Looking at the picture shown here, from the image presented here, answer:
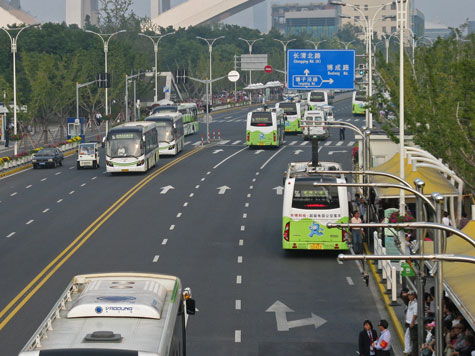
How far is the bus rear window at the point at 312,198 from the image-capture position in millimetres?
35375

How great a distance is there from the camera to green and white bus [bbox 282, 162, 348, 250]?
116 feet

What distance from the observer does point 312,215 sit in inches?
1388

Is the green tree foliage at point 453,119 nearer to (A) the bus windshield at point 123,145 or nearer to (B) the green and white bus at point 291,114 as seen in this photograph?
(A) the bus windshield at point 123,145

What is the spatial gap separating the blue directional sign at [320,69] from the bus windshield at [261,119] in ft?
35.3

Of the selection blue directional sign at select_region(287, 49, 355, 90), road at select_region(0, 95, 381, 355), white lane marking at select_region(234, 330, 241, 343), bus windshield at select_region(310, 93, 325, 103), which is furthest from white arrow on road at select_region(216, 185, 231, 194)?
bus windshield at select_region(310, 93, 325, 103)

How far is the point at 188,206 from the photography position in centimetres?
4938

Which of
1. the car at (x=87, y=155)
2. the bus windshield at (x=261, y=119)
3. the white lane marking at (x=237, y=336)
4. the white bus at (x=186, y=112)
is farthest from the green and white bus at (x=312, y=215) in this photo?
the white bus at (x=186, y=112)

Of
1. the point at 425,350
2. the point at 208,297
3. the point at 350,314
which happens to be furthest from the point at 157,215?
the point at 425,350

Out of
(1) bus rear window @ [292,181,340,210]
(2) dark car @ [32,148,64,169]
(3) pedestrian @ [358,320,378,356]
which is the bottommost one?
(3) pedestrian @ [358,320,378,356]

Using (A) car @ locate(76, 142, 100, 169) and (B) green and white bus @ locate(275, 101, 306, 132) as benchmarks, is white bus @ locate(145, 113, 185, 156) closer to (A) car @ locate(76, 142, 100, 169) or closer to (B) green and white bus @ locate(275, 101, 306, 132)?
(A) car @ locate(76, 142, 100, 169)

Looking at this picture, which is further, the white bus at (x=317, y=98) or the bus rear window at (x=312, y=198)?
the white bus at (x=317, y=98)

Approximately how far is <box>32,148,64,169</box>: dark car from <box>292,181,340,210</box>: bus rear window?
3453 centimetres

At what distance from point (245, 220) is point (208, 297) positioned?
49.9 ft

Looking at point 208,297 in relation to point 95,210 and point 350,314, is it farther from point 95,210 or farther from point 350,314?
point 95,210
